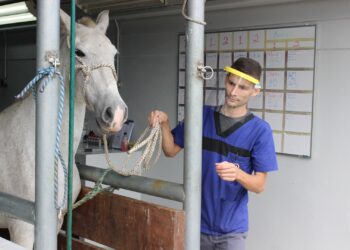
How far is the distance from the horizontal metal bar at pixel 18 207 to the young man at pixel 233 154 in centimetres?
66

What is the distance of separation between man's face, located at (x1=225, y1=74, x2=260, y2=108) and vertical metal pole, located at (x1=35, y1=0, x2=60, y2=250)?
2.80 feet

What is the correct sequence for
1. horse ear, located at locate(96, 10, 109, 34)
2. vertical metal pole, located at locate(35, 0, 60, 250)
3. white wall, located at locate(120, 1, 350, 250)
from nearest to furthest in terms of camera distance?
vertical metal pole, located at locate(35, 0, 60, 250) < horse ear, located at locate(96, 10, 109, 34) < white wall, located at locate(120, 1, 350, 250)

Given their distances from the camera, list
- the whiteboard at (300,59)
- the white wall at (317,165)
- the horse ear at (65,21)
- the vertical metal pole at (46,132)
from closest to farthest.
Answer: the vertical metal pole at (46,132)
the horse ear at (65,21)
the white wall at (317,165)
the whiteboard at (300,59)

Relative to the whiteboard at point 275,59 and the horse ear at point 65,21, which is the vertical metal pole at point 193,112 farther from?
the whiteboard at point 275,59

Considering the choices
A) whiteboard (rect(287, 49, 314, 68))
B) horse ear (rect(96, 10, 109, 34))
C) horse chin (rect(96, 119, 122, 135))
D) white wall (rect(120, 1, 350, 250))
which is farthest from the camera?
whiteboard (rect(287, 49, 314, 68))

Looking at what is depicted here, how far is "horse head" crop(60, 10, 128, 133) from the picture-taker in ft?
4.63

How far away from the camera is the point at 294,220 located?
3.16 m

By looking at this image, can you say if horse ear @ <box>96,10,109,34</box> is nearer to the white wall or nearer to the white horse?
the white horse

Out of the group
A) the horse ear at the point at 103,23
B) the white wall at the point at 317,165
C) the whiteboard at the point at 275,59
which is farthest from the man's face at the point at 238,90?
the whiteboard at the point at 275,59

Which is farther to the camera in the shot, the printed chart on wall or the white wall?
the printed chart on wall

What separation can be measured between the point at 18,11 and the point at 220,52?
2.02 metres

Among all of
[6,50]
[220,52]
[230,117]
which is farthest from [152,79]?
[6,50]

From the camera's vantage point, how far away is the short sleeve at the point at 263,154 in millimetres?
1620

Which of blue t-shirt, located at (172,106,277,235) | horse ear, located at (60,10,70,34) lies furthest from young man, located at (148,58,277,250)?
horse ear, located at (60,10,70,34)
